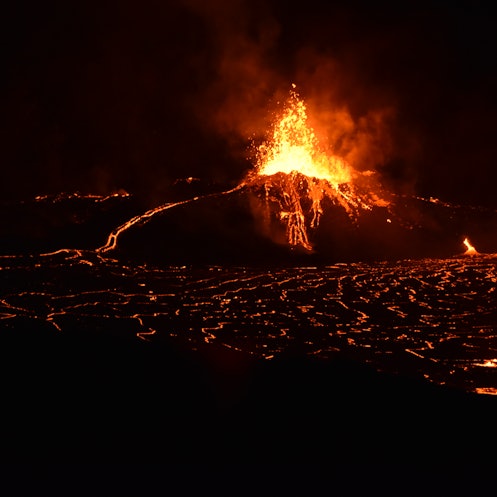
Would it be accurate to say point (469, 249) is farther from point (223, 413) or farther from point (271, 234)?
point (223, 413)

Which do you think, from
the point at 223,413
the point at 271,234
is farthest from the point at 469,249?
the point at 223,413

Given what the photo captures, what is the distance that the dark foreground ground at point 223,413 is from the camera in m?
4.10

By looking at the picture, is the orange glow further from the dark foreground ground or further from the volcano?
the dark foreground ground

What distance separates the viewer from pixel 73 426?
4379 mm

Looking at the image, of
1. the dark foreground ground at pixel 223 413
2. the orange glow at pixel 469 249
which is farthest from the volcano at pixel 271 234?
the dark foreground ground at pixel 223 413

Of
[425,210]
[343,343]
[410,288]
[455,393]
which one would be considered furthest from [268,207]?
[455,393]

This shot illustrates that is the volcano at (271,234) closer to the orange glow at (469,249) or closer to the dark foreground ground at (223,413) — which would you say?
the orange glow at (469,249)

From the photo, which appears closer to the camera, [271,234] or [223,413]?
[223,413]

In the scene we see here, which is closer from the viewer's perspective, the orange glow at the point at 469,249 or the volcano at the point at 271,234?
the volcano at the point at 271,234

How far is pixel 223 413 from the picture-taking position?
4629 mm

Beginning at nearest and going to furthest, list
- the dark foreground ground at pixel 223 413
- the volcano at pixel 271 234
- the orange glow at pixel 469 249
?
the dark foreground ground at pixel 223 413
the volcano at pixel 271 234
the orange glow at pixel 469 249

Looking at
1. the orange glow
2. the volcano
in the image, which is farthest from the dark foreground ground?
the orange glow

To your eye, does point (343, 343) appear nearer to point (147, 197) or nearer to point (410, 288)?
point (410, 288)

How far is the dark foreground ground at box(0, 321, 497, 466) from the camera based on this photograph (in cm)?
410
